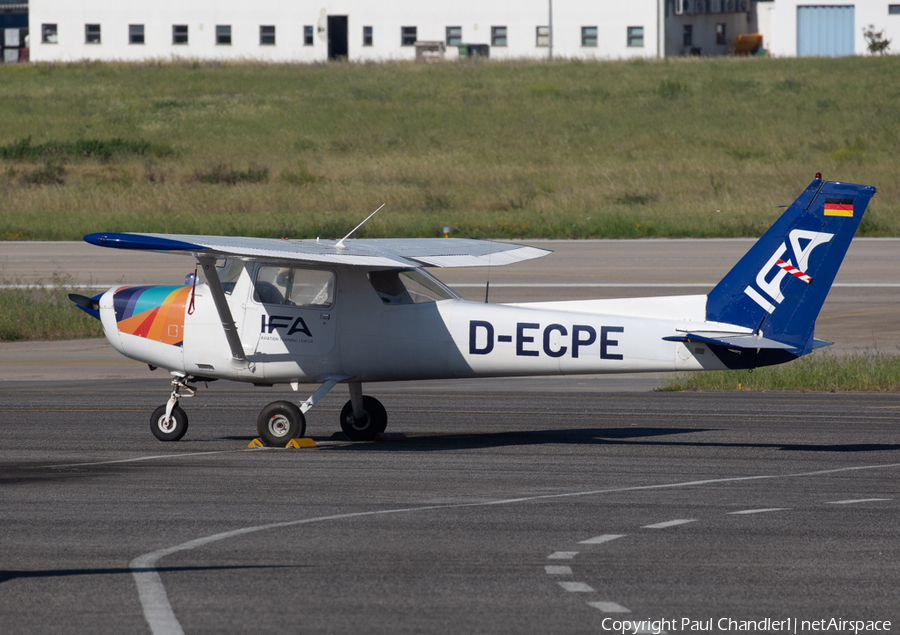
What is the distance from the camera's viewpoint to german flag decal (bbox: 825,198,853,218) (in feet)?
36.6

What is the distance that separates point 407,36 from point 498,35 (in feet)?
21.5

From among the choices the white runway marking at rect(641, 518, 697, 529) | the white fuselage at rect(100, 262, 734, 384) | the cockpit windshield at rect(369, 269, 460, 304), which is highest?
the cockpit windshield at rect(369, 269, 460, 304)

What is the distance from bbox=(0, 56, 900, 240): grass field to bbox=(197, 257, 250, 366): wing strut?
24.7 meters

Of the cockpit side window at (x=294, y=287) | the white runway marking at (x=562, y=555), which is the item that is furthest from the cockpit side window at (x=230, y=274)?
the white runway marking at (x=562, y=555)

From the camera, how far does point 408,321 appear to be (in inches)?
474

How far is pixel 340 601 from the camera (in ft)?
22.4

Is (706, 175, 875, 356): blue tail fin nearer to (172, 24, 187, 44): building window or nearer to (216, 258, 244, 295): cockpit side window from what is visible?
(216, 258, 244, 295): cockpit side window

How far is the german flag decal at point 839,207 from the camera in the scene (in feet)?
36.6

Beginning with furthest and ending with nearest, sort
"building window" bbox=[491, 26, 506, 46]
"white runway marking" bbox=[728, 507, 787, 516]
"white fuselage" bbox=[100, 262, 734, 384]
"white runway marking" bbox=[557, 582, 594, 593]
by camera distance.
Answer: "building window" bbox=[491, 26, 506, 46] < "white fuselage" bbox=[100, 262, 734, 384] < "white runway marking" bbox=[728, 507, 787, 516] < "white runway marking" bbox=[557, 582, 594, 593]

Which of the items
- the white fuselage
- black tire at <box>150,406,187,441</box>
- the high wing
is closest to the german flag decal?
the white fuselage

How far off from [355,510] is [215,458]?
115 inches

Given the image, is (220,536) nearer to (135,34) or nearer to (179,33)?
(179,33)

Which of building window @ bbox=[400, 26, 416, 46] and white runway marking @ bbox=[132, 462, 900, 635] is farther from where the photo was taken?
building window @ bbox=[400, 26, 416, 46]

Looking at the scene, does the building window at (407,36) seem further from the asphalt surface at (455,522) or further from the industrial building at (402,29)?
the asphalt surface at (455,522)
